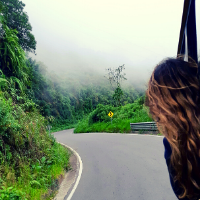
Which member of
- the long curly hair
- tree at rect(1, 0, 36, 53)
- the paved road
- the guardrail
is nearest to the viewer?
the long curly hair

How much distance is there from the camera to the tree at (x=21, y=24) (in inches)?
621

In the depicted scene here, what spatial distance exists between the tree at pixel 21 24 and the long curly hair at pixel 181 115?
57.1 feet

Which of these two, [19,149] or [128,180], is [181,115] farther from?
[19,149]

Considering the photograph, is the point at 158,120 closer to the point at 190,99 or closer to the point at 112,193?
the point at 190,99

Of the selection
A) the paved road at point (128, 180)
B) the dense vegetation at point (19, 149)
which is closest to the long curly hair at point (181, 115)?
the paved road at point (128, 180)

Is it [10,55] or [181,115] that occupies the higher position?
[10,55]

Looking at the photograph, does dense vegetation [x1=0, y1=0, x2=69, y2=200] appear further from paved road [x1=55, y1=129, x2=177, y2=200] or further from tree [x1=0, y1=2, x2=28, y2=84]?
paved road [x1=55, y1=129, x2=177, y2=200]

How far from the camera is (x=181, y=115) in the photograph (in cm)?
113

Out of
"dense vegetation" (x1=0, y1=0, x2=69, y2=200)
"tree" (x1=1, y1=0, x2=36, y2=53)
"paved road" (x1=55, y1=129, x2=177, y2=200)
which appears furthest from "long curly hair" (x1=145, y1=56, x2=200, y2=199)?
"tree" (x1=1, y1=0, x2=36, y2=53)

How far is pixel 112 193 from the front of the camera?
4.22 meters

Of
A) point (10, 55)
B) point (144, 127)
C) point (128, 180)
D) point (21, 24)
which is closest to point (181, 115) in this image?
point (128, 180)

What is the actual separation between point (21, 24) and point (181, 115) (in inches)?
735

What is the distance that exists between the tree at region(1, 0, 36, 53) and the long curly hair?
686 inches

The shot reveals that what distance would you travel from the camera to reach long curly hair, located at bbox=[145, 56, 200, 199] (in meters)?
1.08
